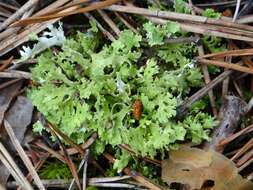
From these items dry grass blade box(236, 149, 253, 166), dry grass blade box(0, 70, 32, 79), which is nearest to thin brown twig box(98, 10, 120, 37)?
dry grass blade box(0, 70, 32, 79)

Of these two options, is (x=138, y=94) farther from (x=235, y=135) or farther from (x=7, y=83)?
(x=7, y=83)

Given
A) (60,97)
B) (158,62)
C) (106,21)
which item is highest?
(106,21)

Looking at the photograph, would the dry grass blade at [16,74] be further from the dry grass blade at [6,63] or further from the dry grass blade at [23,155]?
the dry grass blade at [23,155]

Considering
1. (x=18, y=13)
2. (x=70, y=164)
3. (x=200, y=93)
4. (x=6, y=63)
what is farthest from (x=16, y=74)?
(x=200, y=93)

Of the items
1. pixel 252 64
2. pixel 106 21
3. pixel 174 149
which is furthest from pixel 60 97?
pixel 252 64

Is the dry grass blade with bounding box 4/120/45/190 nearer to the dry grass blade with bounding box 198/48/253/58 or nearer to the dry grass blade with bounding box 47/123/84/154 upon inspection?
the dry grass blade with bounding box 47/123/84/154

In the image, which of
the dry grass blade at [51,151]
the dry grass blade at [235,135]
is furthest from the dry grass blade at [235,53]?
the dry grass blade at [51,151]

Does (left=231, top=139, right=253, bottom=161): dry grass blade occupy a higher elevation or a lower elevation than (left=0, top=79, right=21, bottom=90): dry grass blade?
lower

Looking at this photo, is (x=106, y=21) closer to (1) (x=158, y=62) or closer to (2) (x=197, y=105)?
(1) (x=158, y=62)
